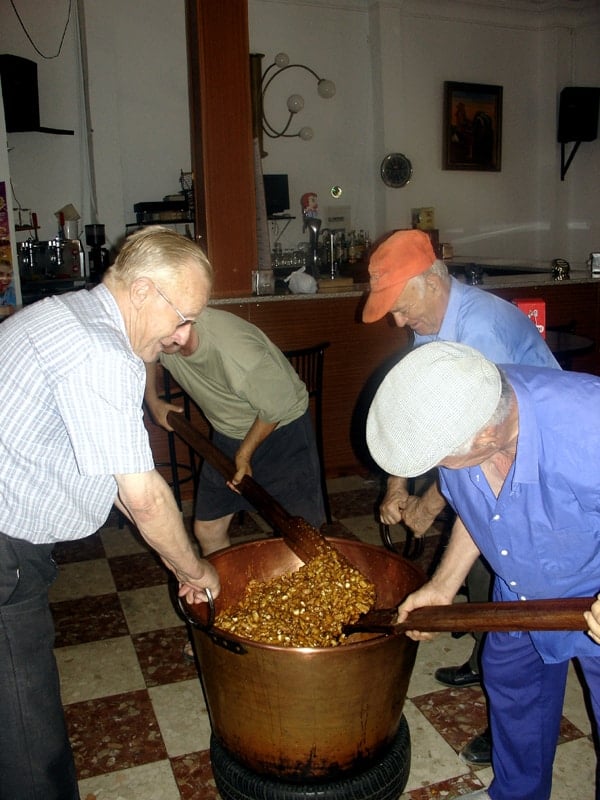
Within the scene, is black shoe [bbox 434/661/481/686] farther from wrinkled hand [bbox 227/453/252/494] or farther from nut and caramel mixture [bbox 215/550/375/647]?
wrinkled hand [bbox 227/453/252/494]

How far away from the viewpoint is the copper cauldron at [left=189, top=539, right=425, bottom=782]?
1732 millimetres

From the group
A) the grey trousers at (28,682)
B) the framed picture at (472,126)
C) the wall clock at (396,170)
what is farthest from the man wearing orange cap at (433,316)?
the framed picture at (472,126)

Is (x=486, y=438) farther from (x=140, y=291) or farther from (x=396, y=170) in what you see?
(x=396, y=170)

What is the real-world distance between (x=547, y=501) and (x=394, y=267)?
3.33 feet

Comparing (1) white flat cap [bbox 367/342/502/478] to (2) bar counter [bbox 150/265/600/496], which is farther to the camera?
(2) bar counter [bbox 150/265/600/496]

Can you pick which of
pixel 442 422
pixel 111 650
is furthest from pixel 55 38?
pixel 442 422

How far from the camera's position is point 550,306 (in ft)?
17.5

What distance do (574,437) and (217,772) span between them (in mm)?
1388

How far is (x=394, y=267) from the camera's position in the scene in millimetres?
2275

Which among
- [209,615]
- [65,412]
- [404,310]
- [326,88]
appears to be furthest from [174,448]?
[326,88]

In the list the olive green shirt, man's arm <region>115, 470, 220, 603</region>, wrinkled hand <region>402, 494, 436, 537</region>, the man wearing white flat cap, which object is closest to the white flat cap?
the man wearing white flat cap

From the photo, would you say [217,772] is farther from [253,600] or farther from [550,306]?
Answer: [550,306]

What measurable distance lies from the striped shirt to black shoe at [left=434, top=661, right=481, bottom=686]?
1.73 m

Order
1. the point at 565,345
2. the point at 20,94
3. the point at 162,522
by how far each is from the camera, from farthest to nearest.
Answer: the point at 20,94 → the point at 565,345 → the point at 162,522
